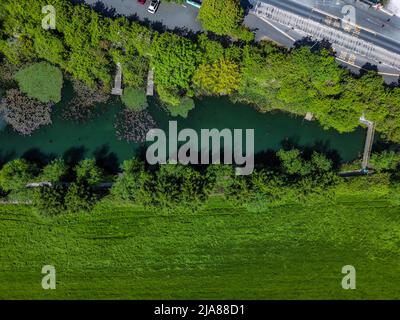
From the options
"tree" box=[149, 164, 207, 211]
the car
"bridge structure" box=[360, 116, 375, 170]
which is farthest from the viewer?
"bridge structure" box=[360, 116, 375, 170]

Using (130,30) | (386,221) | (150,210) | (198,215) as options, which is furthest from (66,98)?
(386,221)

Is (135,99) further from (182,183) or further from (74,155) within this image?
(182,183)

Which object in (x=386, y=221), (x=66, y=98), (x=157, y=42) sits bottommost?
(x=386, y=221)

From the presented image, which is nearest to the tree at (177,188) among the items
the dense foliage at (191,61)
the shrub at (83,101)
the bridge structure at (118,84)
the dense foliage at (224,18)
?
the dense foliage at (191,61)

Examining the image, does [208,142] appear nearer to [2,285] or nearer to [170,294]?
[170,294]

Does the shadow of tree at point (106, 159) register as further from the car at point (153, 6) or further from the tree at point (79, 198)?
the car at point (153, 6)

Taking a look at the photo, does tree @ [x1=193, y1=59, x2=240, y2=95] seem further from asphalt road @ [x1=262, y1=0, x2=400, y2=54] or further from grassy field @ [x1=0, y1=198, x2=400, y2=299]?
grassy field @ [x1=0, y1=198, x2=400, y2=299]

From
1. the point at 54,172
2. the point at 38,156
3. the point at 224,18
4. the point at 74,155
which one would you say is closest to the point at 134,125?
the point at 74,155

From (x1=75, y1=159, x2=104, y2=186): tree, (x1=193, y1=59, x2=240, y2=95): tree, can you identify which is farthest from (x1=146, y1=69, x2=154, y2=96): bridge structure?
(x1=75, y1=159, x2=104, y2=186): tree
